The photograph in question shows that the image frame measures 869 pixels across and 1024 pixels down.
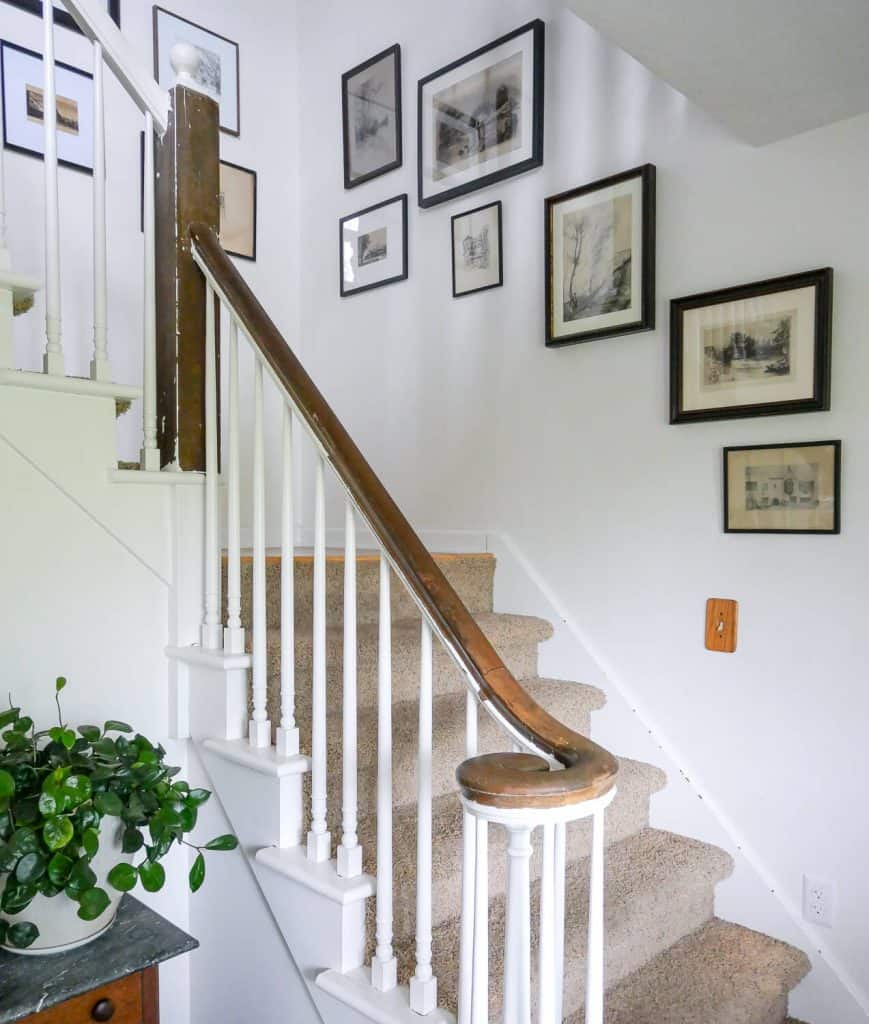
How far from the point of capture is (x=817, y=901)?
1.85 m

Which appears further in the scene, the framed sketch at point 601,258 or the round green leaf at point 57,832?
the framed sketch at point 601,258

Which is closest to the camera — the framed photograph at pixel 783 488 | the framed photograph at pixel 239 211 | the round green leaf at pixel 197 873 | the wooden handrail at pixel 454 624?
the wooden handrail at pixel 454 624

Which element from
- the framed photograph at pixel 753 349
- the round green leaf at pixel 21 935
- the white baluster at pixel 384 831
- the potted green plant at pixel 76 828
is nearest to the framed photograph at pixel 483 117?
the framed photograph at pixel 753 349

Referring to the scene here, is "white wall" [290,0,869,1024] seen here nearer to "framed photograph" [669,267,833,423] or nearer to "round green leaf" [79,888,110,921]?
"framed photograph" [669,267,833,423]

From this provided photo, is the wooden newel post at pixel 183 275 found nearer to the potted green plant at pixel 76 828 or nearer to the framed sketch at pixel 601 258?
the potted green plant at pixel 76 828

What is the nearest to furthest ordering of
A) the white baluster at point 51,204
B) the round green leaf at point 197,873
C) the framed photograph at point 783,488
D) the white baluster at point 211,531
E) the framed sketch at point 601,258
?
the round green leaf at point 197,873
the white baluster at point 51,204
the white baluster at point 211,531
the framed photograph at point 783,488
the framed sketch at point 601,258

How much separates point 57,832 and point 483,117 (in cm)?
242

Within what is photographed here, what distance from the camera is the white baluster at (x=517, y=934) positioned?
101 centimetres

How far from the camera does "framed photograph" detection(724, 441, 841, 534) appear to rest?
6.00ft

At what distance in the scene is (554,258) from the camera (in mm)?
2404

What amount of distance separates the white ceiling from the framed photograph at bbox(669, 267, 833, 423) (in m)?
0.37

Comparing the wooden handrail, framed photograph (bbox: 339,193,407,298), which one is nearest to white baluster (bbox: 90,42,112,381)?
the wooden handrail

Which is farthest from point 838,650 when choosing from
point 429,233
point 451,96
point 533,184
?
point 451,96

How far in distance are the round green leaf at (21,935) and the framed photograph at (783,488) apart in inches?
65.9
